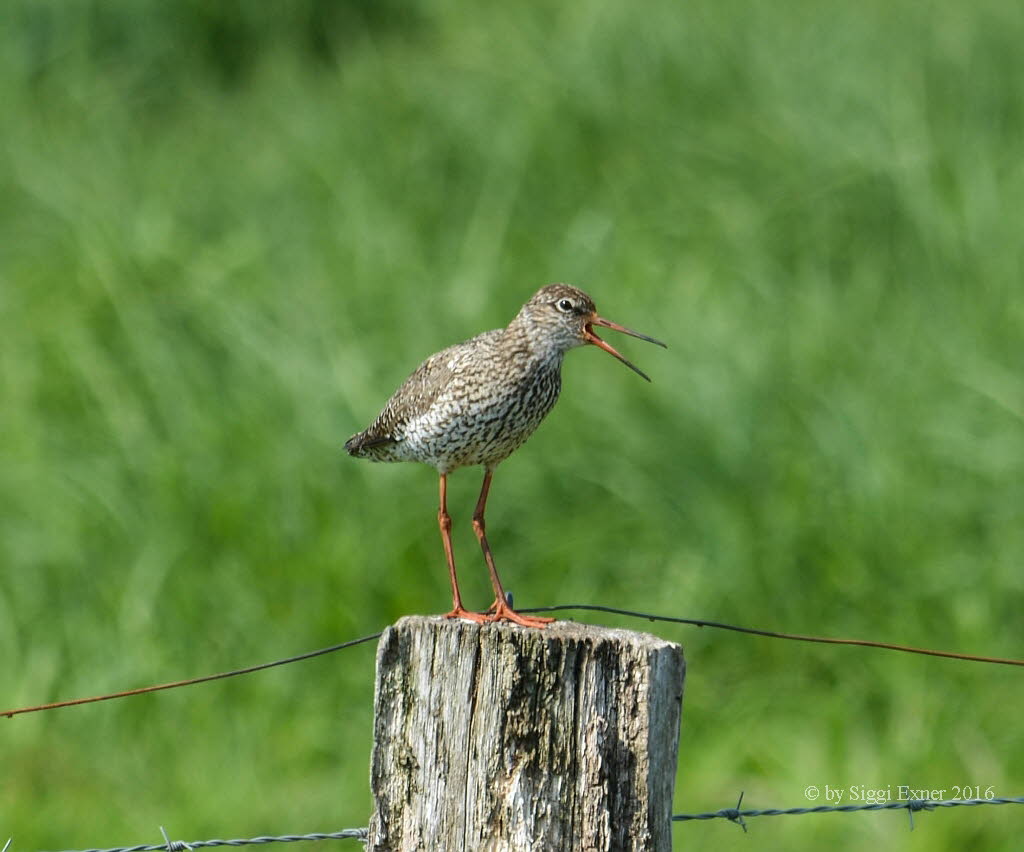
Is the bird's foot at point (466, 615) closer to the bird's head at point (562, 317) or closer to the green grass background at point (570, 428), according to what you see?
the bird's head at point (562, 317)

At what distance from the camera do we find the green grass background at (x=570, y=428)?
6.66m

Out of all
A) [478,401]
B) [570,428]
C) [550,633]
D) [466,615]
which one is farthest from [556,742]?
[570,428]

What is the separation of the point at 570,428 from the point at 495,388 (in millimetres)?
3503

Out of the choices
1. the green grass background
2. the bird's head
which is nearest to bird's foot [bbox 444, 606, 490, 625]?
the bird's head

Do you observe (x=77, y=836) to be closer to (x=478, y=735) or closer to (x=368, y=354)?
(x=368, y=354)

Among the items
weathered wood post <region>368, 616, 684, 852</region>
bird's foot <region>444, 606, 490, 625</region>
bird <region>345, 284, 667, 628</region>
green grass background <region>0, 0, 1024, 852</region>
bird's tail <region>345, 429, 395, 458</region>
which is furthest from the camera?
green grass background <region>0, 0, 1024, 852</region>

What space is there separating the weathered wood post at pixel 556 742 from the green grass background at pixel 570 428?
331 cm

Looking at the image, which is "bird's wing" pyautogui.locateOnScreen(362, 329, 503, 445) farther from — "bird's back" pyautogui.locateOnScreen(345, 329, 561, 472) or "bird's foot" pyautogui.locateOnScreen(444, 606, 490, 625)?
"bird's foot" pyautogui.locateOnScreen(444, 606, 490, 625)

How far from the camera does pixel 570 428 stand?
754 cm

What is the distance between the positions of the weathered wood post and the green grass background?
3.31 metres

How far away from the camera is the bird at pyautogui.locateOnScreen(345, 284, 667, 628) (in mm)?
4070

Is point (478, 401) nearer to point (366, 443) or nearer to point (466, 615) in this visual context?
point (366, 443)

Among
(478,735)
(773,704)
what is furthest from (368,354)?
(478,735)

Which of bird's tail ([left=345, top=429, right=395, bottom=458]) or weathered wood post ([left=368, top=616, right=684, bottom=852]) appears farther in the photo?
bird's tail ([left=345, top=429, right=395, bottom=458])
